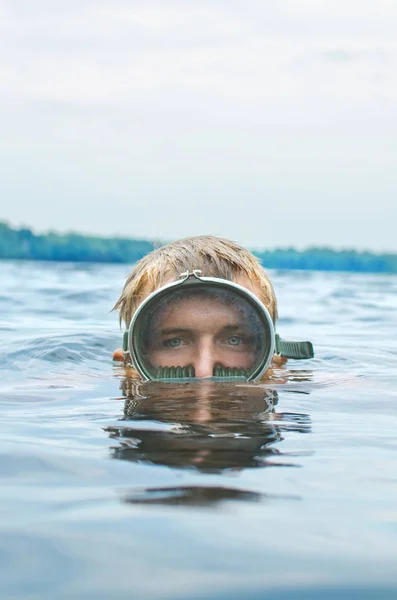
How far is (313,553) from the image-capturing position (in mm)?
1425

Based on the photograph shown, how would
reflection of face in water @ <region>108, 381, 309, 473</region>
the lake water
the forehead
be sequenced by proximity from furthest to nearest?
the forehead → reflection of face in water @ <region>108, 381, 309, 473</region> → the lake water

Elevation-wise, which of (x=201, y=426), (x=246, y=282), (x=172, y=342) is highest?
(x=246, y=282)

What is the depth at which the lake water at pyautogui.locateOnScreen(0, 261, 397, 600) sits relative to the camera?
1310 mm

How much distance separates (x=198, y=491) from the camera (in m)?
1.76

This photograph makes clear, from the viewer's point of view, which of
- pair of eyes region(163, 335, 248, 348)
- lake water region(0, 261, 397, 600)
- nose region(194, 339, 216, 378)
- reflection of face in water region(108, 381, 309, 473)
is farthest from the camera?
Answer: pair of eyes region(163, 335, 248, 348)

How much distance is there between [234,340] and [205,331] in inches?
6.6

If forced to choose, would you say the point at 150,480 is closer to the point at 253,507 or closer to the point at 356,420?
the point at 253,507

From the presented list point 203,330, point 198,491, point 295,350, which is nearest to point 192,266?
point 203,330

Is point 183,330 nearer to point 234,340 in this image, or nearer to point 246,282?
point 234,340

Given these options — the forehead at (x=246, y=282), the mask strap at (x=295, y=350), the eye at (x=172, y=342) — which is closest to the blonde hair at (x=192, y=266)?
the forehead at (x=246, y=282)

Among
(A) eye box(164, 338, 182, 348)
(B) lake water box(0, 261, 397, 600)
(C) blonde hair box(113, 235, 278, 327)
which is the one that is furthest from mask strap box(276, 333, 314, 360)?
(A) eye box(164, 338, 182, 348)

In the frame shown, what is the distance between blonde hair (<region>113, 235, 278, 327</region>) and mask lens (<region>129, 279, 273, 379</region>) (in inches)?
12.3

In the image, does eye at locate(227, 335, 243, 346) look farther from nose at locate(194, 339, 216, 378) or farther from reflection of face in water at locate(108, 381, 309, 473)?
reflection of face in water at locate(108, 381, 309, 473)

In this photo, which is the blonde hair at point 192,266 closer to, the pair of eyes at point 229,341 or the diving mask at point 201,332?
the diving mask at point 201,332
